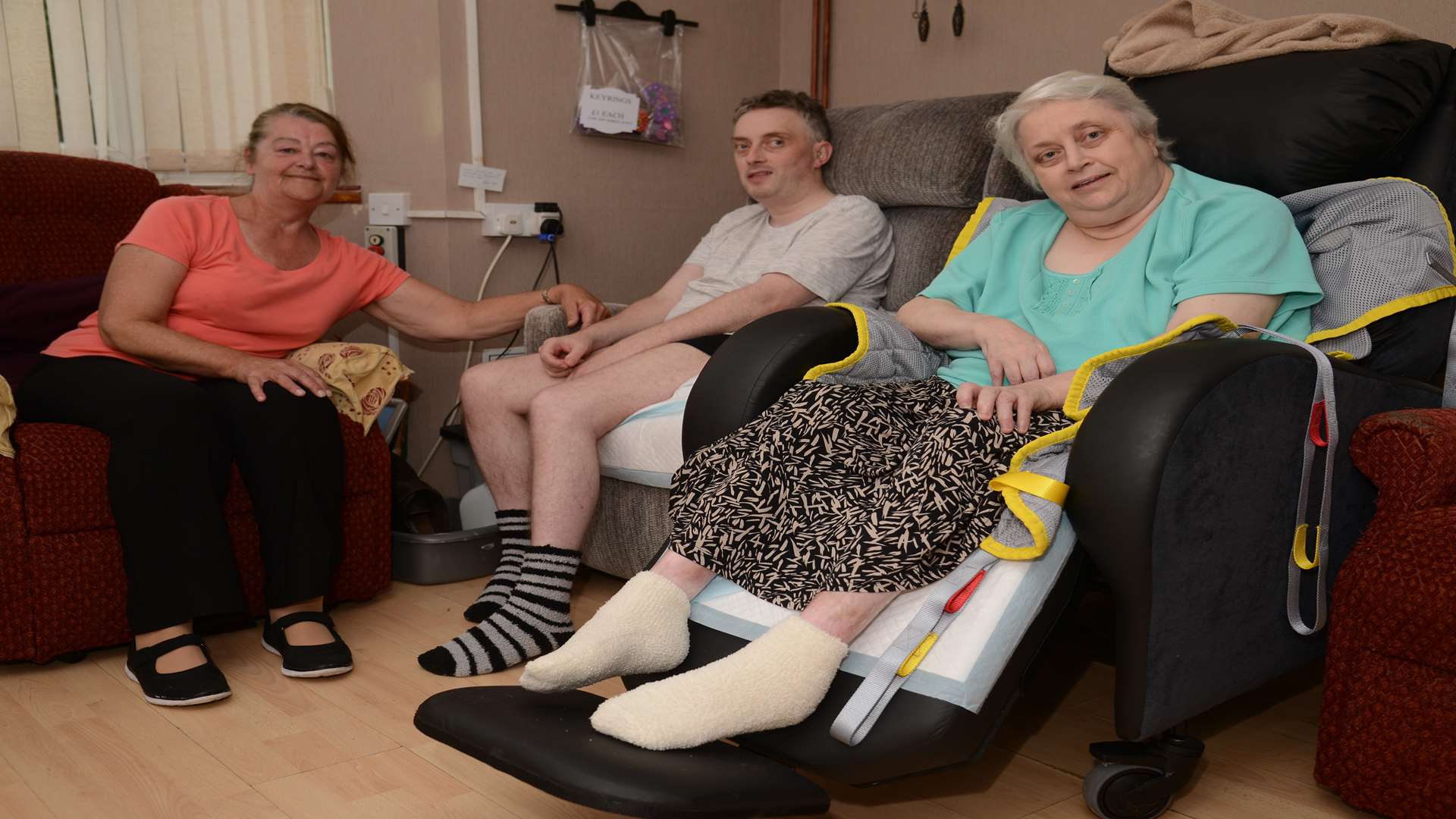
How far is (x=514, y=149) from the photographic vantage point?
9.32 feet

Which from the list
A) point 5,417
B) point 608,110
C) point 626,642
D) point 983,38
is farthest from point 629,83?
point 626,642

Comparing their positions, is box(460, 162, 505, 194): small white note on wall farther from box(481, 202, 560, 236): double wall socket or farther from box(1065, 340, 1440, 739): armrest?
box(1065, 340, 1440, 739): armrest

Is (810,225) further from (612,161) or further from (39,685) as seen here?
(39,685)

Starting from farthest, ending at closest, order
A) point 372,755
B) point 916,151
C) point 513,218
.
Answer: point 513,218 → point 916,151 → point 372,755

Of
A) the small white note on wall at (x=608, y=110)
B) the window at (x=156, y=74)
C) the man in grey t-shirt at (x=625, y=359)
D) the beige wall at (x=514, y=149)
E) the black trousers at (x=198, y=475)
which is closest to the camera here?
the black trousers at (x=198, y=475)

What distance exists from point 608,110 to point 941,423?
6.15 feet

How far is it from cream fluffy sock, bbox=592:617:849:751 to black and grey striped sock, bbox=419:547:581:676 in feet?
2.25

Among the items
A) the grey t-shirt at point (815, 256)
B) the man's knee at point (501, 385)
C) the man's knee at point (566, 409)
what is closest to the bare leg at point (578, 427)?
the man's knee at point (566, 409)

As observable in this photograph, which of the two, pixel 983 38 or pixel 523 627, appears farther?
pixel 983 38

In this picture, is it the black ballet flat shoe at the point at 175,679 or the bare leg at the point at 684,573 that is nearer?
the bare leg at the point at 684,573

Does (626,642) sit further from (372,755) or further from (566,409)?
(566,409)

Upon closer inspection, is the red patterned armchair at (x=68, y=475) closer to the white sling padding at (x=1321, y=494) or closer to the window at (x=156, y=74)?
the window at (x=156, y=74)

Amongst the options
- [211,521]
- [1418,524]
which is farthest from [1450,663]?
[211,521]

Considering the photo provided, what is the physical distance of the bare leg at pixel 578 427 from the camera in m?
1.91
